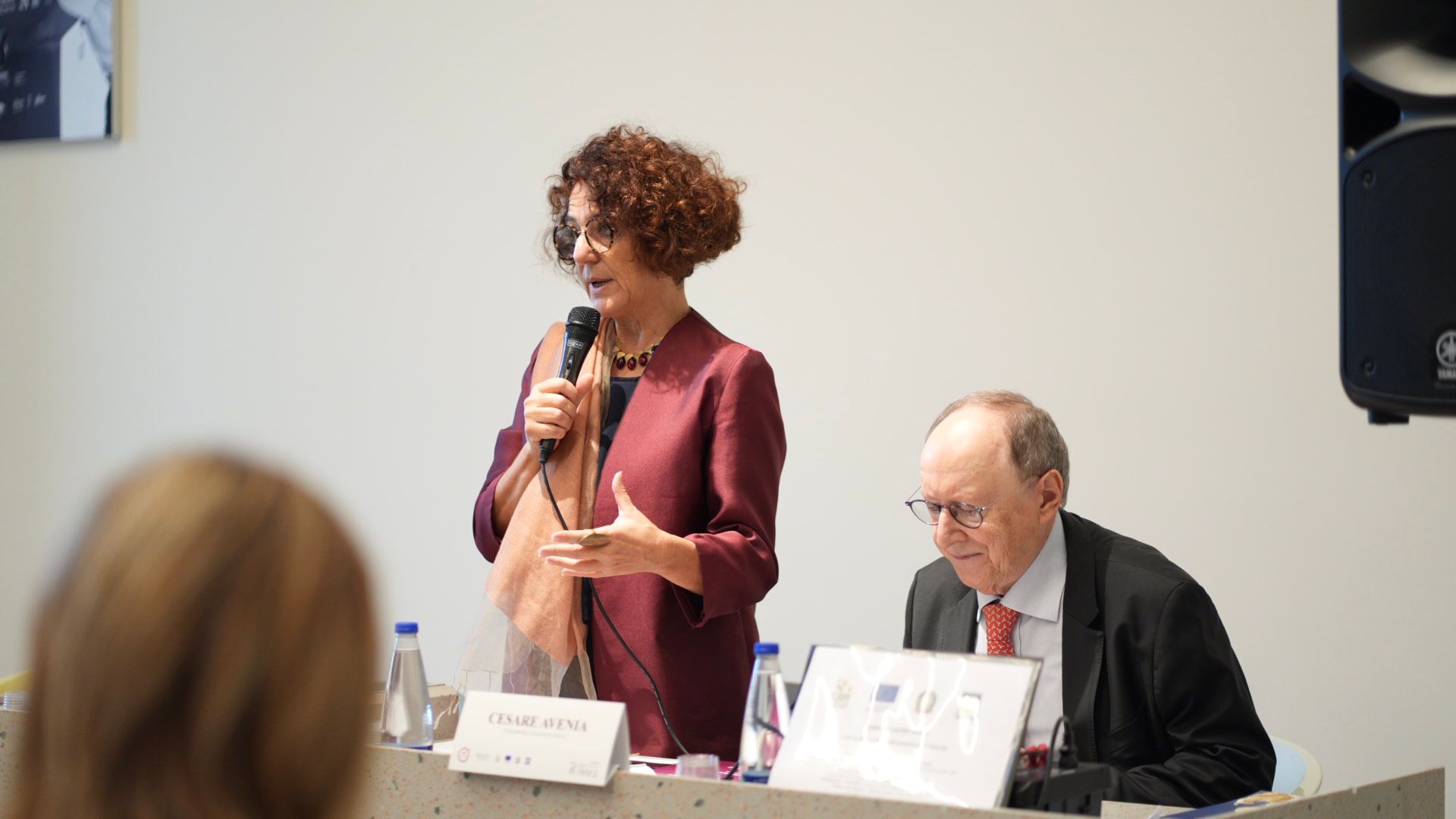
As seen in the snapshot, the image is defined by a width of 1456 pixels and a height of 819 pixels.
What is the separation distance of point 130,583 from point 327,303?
3.36 metres

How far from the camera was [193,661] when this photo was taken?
24.9 inches

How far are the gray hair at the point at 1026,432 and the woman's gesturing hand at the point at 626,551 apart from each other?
46 cm

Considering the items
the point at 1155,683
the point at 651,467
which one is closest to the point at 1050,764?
the point at 1155,683

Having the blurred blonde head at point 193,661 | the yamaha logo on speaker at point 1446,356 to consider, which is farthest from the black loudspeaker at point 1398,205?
the blurred blonde head at point 193,661

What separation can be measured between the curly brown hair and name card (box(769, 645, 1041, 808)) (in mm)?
733

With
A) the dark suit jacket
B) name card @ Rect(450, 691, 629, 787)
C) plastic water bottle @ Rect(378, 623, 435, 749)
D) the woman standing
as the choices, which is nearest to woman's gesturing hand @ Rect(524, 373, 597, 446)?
the woman standing

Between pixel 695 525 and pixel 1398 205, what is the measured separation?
38.1 inches

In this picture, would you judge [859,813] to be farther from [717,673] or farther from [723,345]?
[723,345]

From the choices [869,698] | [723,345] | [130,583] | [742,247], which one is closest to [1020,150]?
[742,247]

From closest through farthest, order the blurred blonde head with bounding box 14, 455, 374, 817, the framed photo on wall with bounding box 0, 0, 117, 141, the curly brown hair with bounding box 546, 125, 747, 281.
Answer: the blurred blonde head with bounding box 14, 455, 374, 817
the curly brown hair with bounding box 546, 125, 747, 281
the framed photo on wall with bounding box 0, 0, 117, 141

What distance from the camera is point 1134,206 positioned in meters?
2.95

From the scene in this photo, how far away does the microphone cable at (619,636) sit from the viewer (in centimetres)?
→ 184

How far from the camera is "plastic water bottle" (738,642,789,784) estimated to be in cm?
150

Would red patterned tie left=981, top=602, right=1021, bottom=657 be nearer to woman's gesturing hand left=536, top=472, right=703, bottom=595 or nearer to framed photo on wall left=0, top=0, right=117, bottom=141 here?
woman's gesturing hand left=536, top=472, right=703, bottom=595
